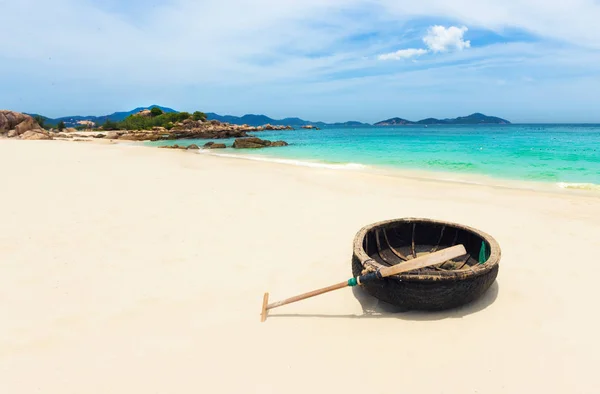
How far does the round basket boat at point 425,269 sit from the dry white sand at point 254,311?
25 centimetres

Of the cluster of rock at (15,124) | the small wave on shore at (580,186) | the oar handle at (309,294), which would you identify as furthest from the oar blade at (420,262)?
the cluster of rock at (15,124)

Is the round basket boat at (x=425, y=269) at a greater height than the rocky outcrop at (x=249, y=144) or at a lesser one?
lesser

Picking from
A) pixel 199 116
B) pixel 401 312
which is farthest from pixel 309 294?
pixel 199 116

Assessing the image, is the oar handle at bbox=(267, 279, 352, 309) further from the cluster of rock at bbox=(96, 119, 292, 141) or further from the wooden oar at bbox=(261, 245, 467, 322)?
the cluster of rock at bbox=(96, 119, 292, 141)

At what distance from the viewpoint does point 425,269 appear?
3654 millimetres

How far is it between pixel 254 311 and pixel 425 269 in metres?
1.96

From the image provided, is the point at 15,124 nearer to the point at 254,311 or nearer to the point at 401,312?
the point at 254,311

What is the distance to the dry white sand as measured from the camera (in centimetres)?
265

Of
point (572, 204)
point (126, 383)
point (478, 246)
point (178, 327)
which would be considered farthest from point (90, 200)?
point (572, 204)

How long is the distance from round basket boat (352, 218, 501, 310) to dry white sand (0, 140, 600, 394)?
25 cm

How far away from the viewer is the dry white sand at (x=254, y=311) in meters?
2.65

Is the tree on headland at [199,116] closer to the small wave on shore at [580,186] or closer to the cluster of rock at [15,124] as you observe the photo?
the cluster of rock at [15,124]

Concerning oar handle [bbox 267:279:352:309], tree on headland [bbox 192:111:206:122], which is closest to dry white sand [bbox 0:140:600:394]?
oar handle [bbox 267:279:352:309]

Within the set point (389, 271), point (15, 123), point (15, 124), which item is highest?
point (15, 123)
